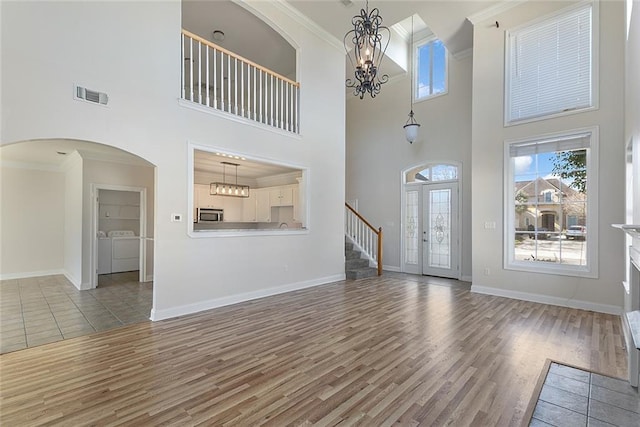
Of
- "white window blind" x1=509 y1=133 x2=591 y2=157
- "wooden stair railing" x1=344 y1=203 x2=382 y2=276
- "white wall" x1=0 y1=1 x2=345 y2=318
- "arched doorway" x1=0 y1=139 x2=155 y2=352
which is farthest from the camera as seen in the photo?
"wooden stair railing" x1=344 y1=203 x2=382 y2=276

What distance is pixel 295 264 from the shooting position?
18.6 feet

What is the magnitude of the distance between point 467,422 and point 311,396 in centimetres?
110

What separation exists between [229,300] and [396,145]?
18.9ft

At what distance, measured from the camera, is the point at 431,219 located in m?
7.25

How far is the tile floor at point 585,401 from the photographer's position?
2049 mm

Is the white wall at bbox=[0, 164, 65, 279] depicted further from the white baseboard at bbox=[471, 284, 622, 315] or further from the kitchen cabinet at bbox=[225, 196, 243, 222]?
the white baseboard at bbox=[471, 284, 622, 315]

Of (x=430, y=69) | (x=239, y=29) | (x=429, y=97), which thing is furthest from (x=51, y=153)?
(x=430, y=69)

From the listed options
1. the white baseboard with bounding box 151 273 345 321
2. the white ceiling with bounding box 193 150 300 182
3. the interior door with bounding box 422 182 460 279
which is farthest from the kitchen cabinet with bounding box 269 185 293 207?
the interior door with bounding box 422 182 460 279

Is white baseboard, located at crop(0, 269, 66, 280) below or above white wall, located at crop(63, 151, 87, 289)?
below

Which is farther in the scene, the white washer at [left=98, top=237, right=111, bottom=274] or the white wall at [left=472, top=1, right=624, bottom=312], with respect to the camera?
the white washer at [left=98, top=237, right=111, bottom=274]

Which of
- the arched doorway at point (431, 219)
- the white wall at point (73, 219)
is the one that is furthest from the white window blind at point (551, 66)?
the white wall at point (73, 219)

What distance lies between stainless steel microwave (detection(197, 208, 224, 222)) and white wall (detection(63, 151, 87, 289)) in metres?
2.67

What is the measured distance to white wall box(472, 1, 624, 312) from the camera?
428cm

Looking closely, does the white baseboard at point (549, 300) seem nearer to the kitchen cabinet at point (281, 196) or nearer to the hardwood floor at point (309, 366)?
the hardwood floor at point (309, 366)
